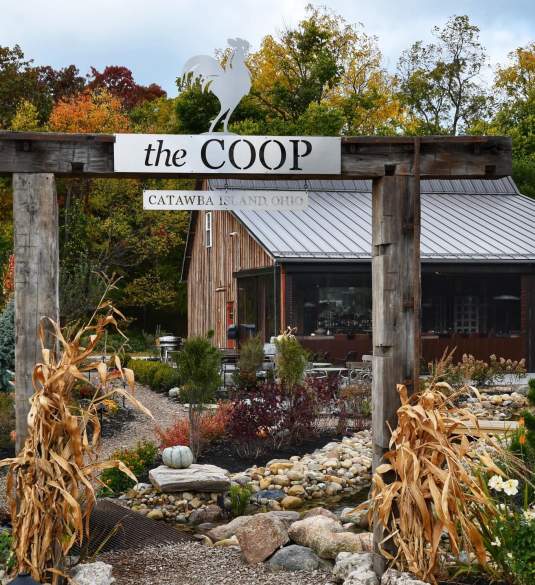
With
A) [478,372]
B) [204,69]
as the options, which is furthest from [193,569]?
[478,372]

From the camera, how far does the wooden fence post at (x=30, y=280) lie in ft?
19.7

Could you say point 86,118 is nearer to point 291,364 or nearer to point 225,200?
point 291,364

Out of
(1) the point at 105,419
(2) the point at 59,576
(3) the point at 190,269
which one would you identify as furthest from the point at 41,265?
(3) the point at 190,269

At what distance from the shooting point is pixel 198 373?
12.3 meters

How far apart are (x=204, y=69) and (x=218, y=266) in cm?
2135

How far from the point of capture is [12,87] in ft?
129

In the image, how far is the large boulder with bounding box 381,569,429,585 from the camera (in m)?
5.49

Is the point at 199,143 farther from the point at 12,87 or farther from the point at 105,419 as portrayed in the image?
the point at 12,87

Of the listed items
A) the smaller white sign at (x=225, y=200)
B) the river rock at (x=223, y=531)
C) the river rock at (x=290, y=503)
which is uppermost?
the smaller white sign at (x=225, y=200)

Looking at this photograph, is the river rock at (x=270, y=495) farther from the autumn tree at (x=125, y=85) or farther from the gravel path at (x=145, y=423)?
the autumn tree at (x=125, y=85)

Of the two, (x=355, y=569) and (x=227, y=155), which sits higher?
(x=227, y=155)

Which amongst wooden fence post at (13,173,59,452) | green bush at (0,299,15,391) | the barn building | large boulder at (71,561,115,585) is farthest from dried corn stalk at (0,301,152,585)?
the barn building

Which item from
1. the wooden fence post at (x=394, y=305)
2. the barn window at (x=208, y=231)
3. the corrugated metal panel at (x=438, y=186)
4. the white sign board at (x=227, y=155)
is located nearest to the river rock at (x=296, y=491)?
the wooden fence post at (x=394, y=305)

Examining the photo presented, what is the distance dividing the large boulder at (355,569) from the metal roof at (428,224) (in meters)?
14.8
